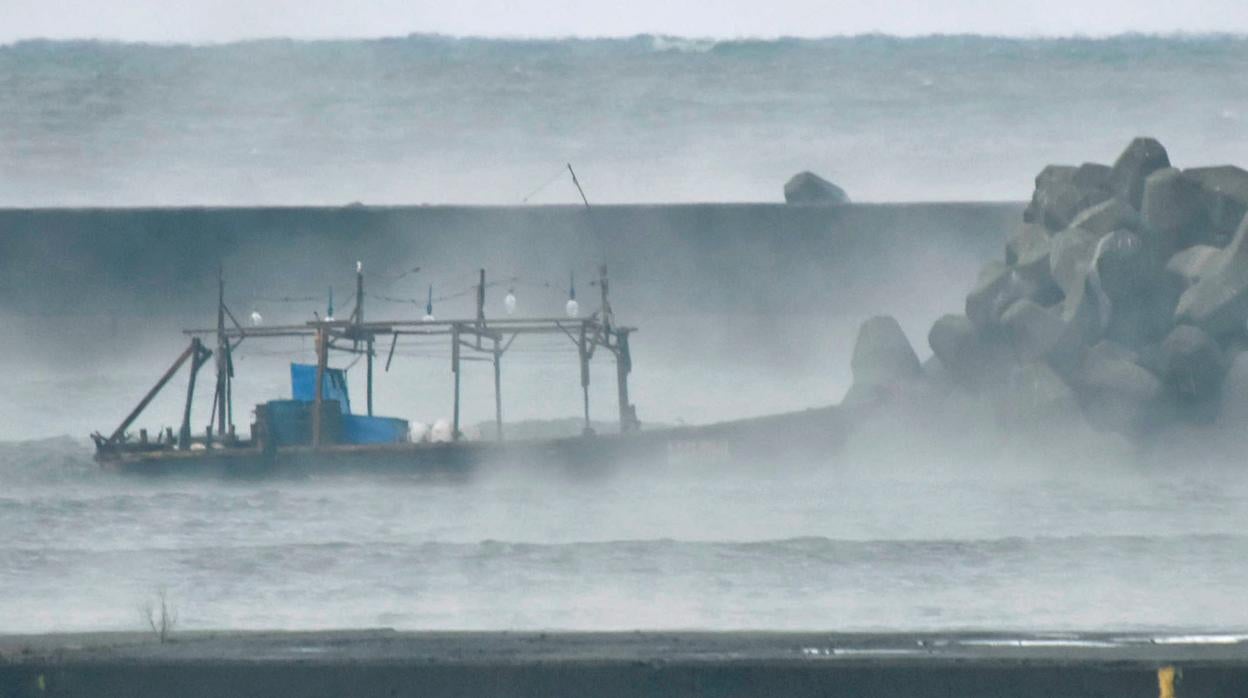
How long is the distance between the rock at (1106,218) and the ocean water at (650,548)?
3135 millimetres

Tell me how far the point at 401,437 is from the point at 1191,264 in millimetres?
9660

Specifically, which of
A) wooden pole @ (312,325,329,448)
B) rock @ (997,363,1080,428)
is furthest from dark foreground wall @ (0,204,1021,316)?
wooden pole @ (312,325,329,448)

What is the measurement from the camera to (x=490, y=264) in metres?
32.0

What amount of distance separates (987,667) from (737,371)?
25086 millimetres

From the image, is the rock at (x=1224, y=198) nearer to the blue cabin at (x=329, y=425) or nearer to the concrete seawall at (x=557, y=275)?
the concrete seawall at (x=557, y=275)

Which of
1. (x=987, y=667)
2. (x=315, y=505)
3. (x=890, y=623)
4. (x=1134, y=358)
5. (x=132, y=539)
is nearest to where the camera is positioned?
(x=987, y=667)

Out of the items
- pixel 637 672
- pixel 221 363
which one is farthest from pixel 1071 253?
pixel 637 672

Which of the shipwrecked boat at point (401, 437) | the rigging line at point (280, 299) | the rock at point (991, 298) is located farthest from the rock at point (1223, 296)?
the rigging line at point (280, 299)

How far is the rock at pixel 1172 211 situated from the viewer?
2578 cm

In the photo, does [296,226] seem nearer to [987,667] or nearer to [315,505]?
[315,505]

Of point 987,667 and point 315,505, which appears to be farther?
point 315,505

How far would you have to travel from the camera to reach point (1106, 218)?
25.4 meters

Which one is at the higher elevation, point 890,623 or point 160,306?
point 160,306

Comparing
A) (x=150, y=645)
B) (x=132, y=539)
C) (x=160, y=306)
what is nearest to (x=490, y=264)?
(x=160, y=306)
